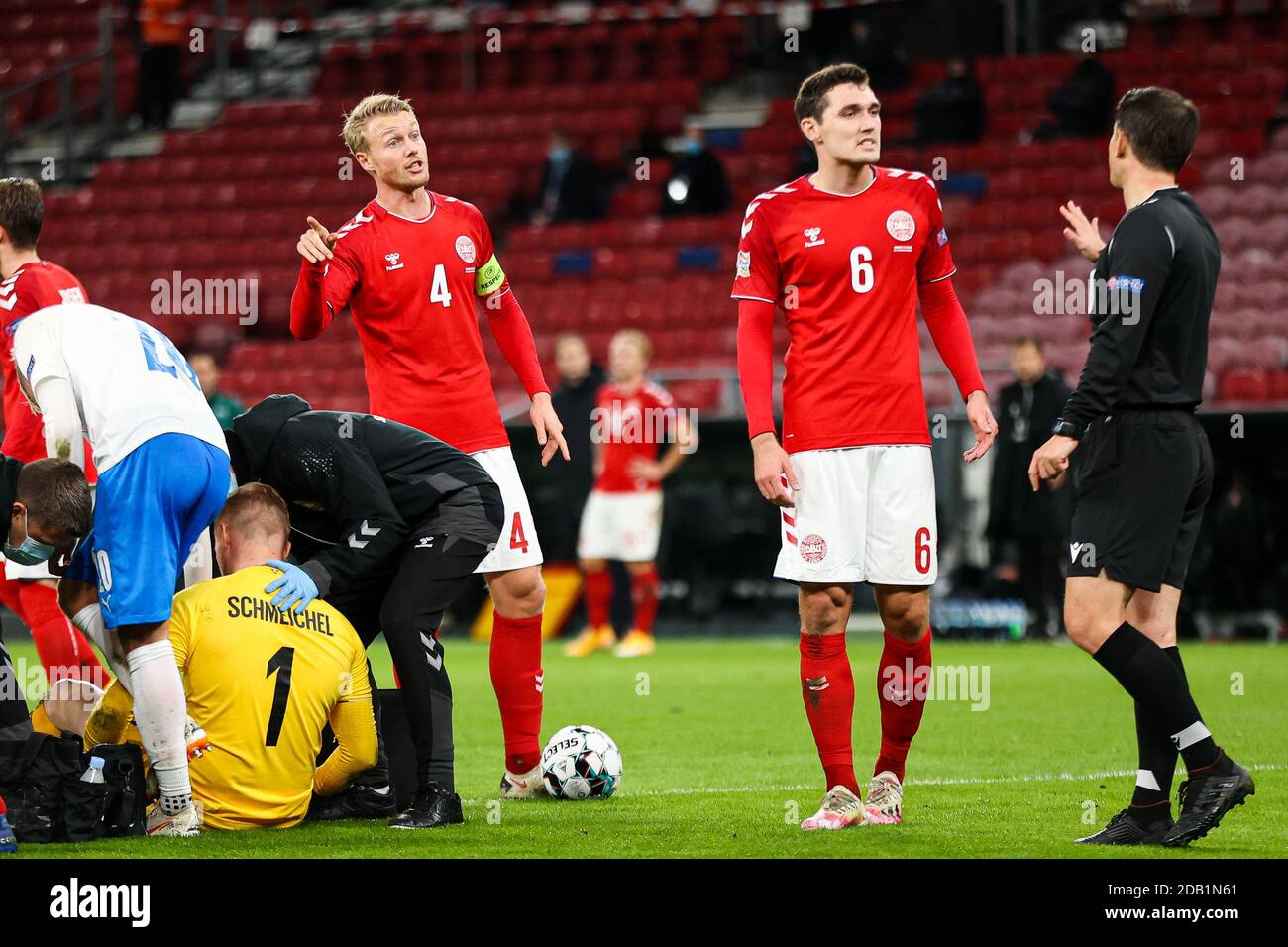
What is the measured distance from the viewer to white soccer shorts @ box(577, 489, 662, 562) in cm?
1280

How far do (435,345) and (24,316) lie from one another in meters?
1.82

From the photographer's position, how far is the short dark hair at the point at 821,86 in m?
5.45

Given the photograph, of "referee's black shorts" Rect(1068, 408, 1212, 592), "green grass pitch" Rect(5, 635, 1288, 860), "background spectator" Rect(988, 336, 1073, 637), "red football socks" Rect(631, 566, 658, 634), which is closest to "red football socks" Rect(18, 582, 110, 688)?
"green grass pitch" Rect(5, 635, 1288, 860)

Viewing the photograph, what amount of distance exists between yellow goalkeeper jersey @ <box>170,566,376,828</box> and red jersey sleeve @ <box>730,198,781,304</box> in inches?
64.3

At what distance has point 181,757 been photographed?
503 cm

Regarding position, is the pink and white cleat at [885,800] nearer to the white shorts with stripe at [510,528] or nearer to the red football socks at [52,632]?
the white shorts with stripe at [510,528]

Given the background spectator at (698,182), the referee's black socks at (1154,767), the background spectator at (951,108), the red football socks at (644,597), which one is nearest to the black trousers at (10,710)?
the referee's black socks at (1154,767)

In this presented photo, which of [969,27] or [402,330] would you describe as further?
[969,27]

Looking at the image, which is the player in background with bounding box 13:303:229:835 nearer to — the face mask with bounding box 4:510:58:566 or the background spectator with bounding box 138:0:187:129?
the face mask with bounding box 4:510:58:566

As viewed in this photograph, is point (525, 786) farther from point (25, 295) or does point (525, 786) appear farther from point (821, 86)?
point (25, 295)

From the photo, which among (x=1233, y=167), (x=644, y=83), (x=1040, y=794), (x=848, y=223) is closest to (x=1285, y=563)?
(x=1233, y=167)

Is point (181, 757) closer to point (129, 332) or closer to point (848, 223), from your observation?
point (129, 332)

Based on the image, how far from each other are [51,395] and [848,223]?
95.7 inches

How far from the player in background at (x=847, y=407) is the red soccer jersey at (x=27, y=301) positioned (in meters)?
2.85
